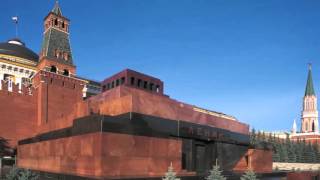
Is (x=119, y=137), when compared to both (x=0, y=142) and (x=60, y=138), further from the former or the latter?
(x=0, y=142)

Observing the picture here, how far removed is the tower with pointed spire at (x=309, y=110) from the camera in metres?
87.9

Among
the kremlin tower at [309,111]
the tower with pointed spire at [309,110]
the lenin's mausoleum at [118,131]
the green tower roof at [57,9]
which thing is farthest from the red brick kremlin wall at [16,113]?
the tower with pointed spire at [309,110]

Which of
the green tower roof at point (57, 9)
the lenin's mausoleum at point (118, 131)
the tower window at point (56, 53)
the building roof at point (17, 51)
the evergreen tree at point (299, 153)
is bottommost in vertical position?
the evergreen tree at point (299, 153)

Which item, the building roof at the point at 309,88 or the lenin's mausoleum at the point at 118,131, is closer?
the lenin's mausoleum at the point at 118,131

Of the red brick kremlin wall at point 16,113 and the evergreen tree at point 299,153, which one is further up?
the red brick kremlin wall at point 16,113

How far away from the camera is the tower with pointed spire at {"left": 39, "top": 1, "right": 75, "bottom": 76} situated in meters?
33.2

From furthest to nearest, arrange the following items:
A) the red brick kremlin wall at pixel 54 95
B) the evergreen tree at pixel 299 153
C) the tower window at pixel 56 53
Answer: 1. the evergreen tree at pixel 299 153
2. the tower window at pixel 56 53
3. the red brick kremlin wall at pixel 54 95

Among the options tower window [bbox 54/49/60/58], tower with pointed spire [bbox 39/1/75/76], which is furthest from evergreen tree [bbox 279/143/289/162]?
tower window [bbox 54/49/60/58]

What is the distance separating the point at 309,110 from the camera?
89000 mm

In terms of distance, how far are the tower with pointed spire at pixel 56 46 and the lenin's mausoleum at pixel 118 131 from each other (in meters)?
0.22

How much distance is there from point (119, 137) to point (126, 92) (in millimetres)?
4163

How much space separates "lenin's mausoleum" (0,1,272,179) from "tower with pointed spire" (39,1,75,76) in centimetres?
22

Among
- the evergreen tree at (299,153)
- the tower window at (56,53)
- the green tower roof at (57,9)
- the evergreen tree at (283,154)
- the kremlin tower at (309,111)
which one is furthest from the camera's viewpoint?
the kremlin tower at (309,111)

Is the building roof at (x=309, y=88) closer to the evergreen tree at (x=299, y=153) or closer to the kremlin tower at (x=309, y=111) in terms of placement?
the kremlin tower at (x=309, y=111)
